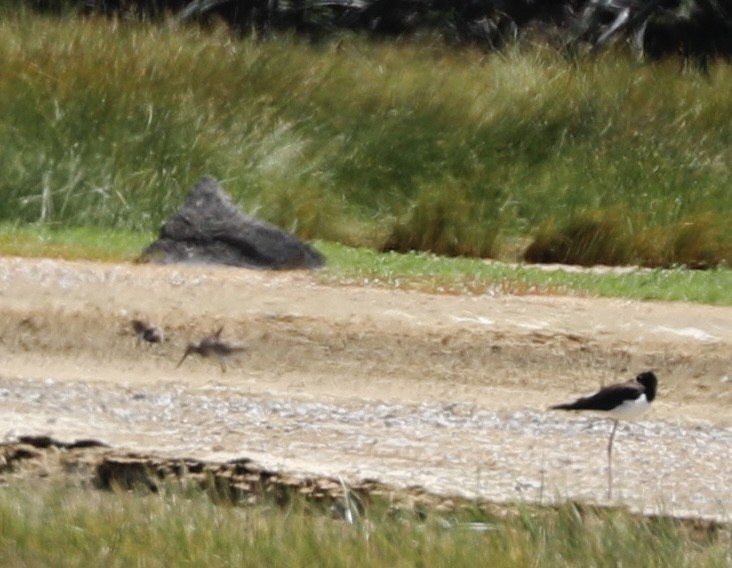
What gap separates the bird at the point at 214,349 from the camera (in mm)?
10664


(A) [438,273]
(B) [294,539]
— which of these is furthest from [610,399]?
(A) [438,273]

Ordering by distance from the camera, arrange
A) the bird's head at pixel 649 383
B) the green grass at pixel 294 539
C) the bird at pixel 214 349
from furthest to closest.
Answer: the bird at pixel 214 349 < the bird's head at pixel 649 383 < the green grass at pixel 294 539

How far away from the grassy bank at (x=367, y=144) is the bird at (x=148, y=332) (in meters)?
4.06

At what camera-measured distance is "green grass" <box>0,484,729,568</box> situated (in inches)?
211

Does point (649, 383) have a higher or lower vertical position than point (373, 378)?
higher

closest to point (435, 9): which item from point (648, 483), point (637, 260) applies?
point (637, 260)

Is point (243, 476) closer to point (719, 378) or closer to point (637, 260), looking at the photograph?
point (719, 378)

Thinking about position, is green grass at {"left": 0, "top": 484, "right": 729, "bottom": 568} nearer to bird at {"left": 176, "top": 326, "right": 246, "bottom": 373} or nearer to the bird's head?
the bird's head

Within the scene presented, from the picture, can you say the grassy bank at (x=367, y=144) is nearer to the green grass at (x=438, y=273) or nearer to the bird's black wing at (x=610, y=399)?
the green grass at (x=438, y=273)

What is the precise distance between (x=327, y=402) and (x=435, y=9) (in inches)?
636

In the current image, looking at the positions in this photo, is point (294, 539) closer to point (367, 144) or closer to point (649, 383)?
point (649, 383)

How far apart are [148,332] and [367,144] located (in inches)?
221

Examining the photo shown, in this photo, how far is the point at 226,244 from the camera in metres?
13.5

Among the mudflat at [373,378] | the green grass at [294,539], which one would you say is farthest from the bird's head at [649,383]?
the green grass at [294,539]
